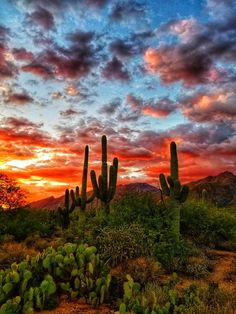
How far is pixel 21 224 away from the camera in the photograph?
17234mm

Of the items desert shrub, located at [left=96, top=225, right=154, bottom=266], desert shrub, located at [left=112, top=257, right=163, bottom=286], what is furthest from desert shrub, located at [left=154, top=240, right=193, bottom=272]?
desert shrub, located at [left=112, top=257, right=163, bottom=286]

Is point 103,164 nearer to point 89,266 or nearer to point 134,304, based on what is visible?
point 89,266

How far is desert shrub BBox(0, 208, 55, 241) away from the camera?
16.7 meters

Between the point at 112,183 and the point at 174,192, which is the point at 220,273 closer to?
the point at 174,192

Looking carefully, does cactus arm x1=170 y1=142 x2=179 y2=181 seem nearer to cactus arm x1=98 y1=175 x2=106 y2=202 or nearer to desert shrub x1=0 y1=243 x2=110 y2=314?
cactus arm x1=98 y1=175 x2=106 y2=202

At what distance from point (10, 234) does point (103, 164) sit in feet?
16.7

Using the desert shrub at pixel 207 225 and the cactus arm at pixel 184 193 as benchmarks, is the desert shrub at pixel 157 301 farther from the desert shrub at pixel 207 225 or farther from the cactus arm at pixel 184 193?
the desert shrub at pixel 207 225

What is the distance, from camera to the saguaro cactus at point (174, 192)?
13.3 metres

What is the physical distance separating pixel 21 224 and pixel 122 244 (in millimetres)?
6964

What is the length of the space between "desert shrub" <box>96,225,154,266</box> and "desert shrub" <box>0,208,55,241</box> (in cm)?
553

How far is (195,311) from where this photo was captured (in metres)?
6.67

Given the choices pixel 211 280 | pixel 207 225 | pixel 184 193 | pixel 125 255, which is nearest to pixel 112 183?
pixel 184 193

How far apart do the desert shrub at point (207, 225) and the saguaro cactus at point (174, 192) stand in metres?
1.87

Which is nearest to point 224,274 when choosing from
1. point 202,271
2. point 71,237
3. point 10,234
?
point 202,271
